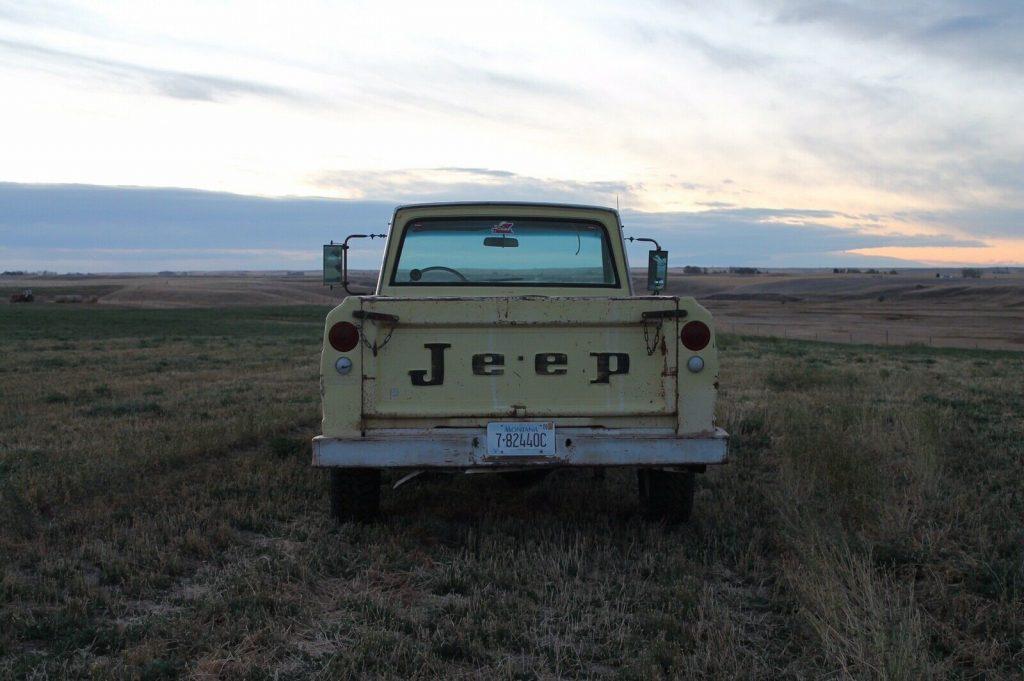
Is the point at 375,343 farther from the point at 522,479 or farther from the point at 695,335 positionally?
the point at 522,479

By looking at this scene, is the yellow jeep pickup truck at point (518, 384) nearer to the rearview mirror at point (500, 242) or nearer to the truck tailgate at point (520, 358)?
the truck tailgate at point (520, 358)

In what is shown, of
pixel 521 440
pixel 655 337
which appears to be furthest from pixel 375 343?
pixel 655 337

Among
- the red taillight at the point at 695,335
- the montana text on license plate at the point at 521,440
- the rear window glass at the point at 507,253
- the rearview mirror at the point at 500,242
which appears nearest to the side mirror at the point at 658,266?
the rear window glass at the point at 507,253

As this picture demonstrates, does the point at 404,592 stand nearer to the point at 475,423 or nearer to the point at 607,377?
the point at 475,423

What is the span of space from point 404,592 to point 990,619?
2678 millimetres

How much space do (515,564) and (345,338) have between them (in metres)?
1.53

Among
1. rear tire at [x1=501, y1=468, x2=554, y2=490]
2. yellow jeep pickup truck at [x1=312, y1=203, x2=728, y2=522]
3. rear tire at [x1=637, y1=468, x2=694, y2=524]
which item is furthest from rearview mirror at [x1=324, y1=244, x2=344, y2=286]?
rear tire at [x1=637, y1=468, x2=694, y2=524]

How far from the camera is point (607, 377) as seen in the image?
5.27 metres

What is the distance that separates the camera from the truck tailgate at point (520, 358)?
521 cm

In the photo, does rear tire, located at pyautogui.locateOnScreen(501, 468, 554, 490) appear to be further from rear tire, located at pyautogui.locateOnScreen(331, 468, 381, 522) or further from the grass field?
rear tire, located at pyautogui.locateOnScreen(331, 468, 381, 522)

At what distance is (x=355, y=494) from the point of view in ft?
18.7

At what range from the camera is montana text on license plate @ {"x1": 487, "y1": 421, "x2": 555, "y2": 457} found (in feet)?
16.8

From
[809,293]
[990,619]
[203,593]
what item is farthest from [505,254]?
[809,293]

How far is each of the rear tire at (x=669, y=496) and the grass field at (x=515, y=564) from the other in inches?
4.3
